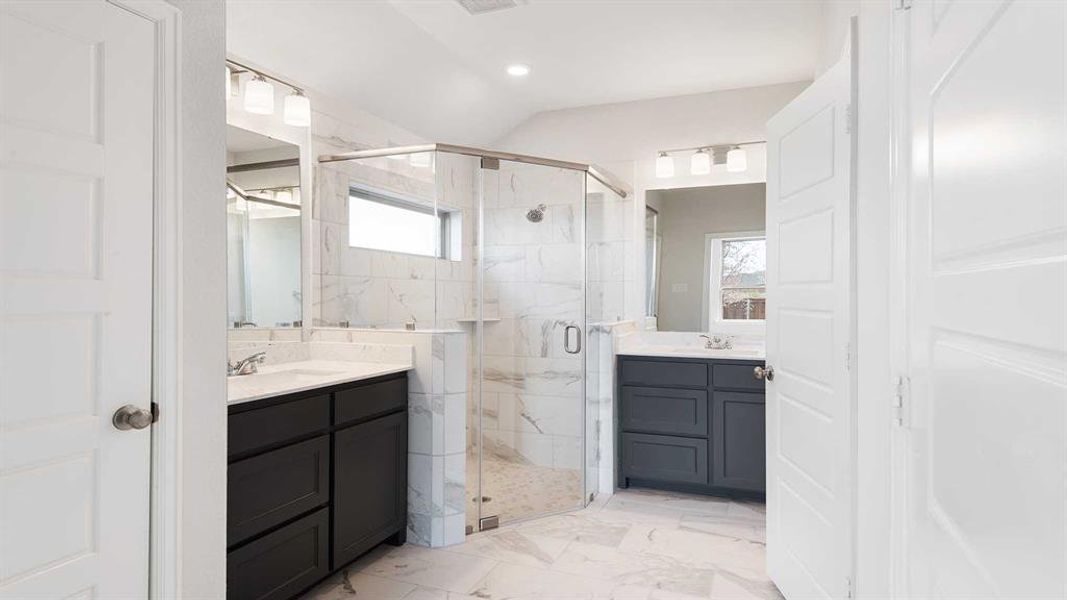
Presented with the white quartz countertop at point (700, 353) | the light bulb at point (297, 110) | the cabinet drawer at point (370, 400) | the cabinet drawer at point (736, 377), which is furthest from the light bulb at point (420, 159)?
the cabinet drawer at point (736, 377)

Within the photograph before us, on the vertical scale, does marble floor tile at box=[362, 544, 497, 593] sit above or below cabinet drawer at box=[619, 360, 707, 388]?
below

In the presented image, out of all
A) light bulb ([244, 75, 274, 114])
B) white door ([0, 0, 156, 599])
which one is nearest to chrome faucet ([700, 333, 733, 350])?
light bulb ([244, 75, 274, 114])

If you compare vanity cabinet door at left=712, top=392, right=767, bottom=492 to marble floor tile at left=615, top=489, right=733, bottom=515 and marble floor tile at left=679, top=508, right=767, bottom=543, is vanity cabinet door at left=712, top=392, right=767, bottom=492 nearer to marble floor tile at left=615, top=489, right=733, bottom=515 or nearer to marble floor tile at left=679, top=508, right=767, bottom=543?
marble floor tile at left=615, top=489, right=733, bottom=515

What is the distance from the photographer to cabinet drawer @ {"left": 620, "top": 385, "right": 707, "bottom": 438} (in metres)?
3.58

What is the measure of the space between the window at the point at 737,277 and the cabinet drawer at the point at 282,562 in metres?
2.79

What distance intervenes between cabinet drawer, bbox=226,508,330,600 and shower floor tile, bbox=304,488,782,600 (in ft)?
0.61

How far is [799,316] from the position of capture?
7.01 feet

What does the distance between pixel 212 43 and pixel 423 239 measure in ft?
5.31

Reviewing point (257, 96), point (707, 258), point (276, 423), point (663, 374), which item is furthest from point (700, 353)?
point (257, 96)

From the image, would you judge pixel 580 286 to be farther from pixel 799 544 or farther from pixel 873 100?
pixel 873 100

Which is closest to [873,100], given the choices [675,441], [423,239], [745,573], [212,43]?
[212,43]

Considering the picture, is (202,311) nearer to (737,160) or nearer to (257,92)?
(257,92)

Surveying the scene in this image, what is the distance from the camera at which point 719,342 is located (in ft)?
13.3

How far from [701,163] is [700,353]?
1266mm
